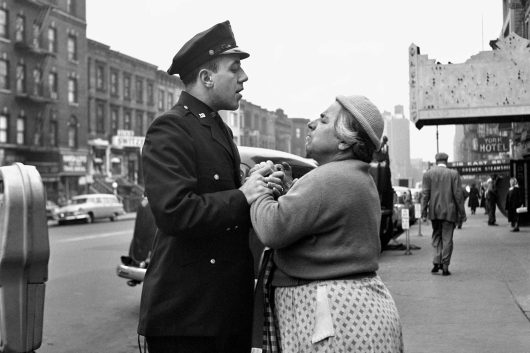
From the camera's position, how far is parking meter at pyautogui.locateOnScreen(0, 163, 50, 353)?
2719 millimetres

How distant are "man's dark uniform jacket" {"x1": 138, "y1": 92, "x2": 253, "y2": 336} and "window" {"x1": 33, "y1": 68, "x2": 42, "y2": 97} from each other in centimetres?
3860

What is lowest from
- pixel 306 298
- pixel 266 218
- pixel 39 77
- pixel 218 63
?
pixel 306 298

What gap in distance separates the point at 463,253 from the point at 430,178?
156 inches

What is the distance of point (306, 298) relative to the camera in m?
2.54

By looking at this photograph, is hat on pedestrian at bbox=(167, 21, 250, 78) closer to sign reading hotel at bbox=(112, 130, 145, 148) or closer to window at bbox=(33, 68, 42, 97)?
window at bbox=(33, 68, 42, 97)

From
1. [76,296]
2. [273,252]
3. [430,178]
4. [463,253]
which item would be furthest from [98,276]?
[273,252]

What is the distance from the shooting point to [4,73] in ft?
120

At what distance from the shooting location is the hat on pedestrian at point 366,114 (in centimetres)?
264

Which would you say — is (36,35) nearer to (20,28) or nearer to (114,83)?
(20,28)

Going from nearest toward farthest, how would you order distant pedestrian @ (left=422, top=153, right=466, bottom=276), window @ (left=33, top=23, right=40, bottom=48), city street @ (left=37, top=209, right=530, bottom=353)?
city street @ (left=37, top=209, right=530, bottom=353) → distant pedestrian @ (left=422, top=153, right=466, bottom=276) → window @ (left=33, top=23, right=40, bottom=48)

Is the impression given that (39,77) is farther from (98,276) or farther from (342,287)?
(342,287)

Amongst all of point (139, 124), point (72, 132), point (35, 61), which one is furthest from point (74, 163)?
point (139, 124)

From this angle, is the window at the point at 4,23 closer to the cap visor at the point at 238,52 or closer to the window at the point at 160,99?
the window at the point at 160,99

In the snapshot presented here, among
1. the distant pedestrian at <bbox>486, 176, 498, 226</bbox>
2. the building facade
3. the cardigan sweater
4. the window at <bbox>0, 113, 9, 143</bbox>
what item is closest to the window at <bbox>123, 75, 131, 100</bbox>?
the building facade
